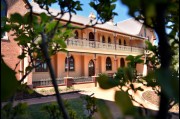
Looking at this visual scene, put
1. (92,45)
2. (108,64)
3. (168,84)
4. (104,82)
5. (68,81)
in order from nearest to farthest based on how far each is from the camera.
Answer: (168,84)
(104,82)
(68,81)
(92,45)
(108,64)

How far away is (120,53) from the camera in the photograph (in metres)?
32.0

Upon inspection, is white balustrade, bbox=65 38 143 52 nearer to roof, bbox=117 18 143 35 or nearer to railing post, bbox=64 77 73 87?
railing post, bbox=64 77 73 87

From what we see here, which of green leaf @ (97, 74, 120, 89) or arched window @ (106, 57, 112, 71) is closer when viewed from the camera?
green leaf @ (97, 74, 120, 89)

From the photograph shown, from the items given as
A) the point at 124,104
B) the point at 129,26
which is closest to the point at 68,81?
the point at 124,104

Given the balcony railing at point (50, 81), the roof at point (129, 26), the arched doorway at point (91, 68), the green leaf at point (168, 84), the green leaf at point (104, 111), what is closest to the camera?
the green leaf at point (168, 84)

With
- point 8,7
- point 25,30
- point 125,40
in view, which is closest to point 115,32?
point 125,40

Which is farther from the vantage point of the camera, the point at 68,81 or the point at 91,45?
the point at 91,45

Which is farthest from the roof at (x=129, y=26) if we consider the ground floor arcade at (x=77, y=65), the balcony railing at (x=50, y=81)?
the balcony railing at (x=50, y=81)

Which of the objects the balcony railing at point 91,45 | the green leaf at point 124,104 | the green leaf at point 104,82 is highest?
the balcony railing at point 91,45

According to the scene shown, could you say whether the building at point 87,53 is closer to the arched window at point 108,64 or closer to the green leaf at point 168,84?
the arched window at point 108,64

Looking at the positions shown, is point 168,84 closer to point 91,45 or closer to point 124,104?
point 124,104

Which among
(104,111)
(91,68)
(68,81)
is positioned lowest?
(68,81)

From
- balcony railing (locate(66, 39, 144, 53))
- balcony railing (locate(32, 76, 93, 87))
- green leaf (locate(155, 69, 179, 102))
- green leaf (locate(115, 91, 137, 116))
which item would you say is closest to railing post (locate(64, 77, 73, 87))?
balcony railing (locate(32, 76, 93, 87))

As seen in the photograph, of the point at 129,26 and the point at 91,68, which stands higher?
the point at 129,26
